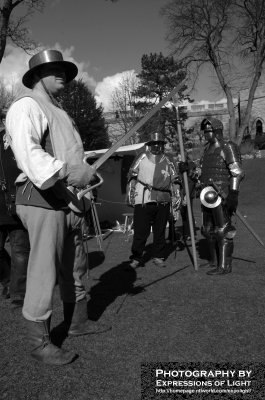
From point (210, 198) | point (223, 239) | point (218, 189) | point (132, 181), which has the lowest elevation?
point (223, 239)

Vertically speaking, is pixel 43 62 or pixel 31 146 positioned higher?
pixel 43 62

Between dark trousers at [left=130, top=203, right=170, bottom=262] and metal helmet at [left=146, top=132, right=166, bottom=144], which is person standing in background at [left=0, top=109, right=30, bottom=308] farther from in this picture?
metal helmet at [left=146, top=132, right=166, bottom=144]

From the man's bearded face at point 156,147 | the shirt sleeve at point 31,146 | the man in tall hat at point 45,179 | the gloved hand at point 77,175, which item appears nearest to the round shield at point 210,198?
the man's bearded face at point 156,147

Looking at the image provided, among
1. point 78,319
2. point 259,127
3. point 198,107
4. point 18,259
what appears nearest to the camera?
point 78,319

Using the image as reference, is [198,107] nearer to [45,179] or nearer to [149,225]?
[149,225]

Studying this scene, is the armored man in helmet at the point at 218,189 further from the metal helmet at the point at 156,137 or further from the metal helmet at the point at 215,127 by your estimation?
the metal helmet at the point at 156,137

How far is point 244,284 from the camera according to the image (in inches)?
184

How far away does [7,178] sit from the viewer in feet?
13.7

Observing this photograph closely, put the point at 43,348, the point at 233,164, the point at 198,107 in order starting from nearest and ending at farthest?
the point at 43,348 → the point at 233,164 → the point at 198,107

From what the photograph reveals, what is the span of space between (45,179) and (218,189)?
3.38 metres

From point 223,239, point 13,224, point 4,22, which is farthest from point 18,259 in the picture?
point 4,22

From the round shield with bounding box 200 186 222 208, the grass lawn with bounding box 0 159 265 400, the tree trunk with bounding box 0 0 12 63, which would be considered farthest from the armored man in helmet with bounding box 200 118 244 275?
the tree trunk with bounding box 0 0 12 63

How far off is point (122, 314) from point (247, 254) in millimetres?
3308

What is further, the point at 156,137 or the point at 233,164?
the point at 156,137
